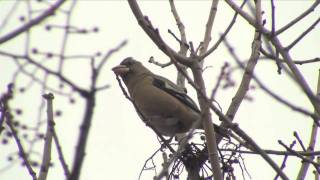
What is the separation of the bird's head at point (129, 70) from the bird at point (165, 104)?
0.37 feet

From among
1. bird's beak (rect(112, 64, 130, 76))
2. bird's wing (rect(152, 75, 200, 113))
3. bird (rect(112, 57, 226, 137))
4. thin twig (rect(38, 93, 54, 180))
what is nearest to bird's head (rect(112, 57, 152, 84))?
bird's beak (rect(112, 64, 130, 76))

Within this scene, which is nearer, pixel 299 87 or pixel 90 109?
pixel 90 109

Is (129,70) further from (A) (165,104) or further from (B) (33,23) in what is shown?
(B) (33,23)

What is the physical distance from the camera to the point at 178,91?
6.29 meters

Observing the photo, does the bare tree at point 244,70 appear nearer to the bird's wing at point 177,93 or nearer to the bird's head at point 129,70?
the bird's wing at point 177,93

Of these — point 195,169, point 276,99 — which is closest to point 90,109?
point 276,99

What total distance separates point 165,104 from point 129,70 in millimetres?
866

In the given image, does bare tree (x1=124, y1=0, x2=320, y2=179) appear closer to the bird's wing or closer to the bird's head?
the bird's wing

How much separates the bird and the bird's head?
114 millimetres

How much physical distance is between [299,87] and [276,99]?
0.59 feet

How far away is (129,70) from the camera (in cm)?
709

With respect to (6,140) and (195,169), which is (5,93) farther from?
(195,169)

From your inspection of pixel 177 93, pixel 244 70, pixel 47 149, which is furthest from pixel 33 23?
pixel 177 93

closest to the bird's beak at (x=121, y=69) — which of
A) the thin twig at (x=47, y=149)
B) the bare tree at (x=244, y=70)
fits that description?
the bare tree at (x=244, y=70)
